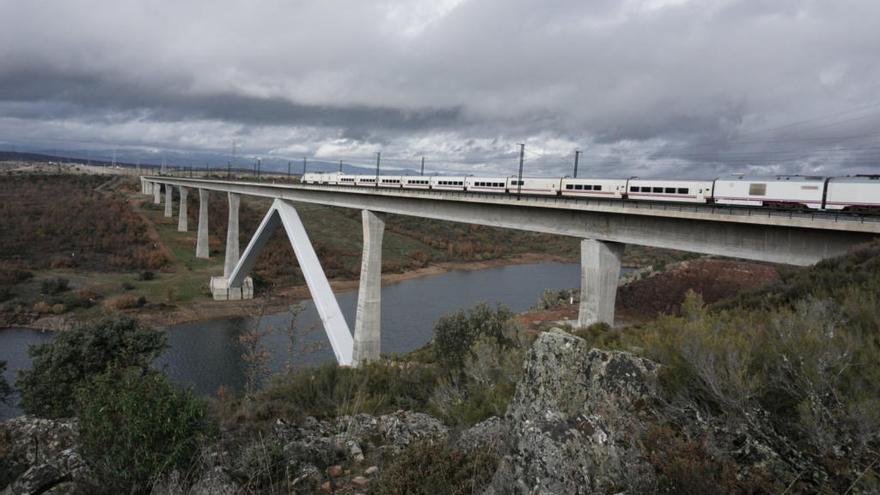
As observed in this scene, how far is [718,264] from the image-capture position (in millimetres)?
39594

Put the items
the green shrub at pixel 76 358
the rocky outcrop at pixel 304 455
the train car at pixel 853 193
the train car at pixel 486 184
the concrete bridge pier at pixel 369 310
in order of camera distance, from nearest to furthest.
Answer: the rocky outcrop at pixel 304 455
the train car at pixel 853 193
the green shrub at pixel 76 358
the train car at pixel 486 184
the concrete bridge pier at pixel 369 310

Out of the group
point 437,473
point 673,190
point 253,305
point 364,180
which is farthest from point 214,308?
point 437,473

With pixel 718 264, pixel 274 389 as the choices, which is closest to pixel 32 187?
pixel 274 389

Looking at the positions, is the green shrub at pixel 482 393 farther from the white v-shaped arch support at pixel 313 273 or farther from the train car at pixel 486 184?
the train car at pixel 486 184

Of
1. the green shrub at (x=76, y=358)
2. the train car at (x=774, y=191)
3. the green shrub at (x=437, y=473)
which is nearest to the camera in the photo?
the green shrub at (x=437, y=473)

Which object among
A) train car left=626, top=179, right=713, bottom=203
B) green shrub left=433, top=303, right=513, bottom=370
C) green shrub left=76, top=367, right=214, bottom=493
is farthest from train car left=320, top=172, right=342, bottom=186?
green shrub left=76, top=367, right=214, bottom=493

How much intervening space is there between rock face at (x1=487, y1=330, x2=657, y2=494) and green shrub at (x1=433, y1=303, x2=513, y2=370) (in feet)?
35.2

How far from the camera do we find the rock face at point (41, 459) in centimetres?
600

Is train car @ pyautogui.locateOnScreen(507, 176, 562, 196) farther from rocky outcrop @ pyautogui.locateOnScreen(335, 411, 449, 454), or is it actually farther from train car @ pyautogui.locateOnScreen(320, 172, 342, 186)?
train car @ pyautogui.locateOnScreen(320, 172, 342, 186)

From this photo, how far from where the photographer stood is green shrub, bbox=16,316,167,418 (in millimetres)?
16203

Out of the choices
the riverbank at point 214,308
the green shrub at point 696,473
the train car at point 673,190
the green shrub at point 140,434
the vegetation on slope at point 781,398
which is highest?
the train car at point 673,190

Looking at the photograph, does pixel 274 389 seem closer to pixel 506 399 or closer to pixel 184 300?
pixel 506 399

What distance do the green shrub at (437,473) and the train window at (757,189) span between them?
49.0 ft

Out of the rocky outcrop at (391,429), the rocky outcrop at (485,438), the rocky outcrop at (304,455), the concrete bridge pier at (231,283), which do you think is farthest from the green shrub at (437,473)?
the concrete bridge pier at (231,283)
